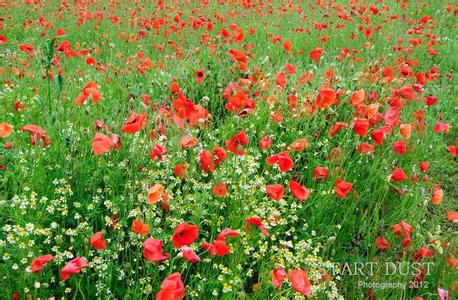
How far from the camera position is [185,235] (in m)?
1.67

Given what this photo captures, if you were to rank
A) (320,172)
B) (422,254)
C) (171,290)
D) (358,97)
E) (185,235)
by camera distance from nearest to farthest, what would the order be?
(171,290) < (185,235) < (422,254) < (320,172) < (358,97)

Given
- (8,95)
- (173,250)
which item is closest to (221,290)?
(173,250)

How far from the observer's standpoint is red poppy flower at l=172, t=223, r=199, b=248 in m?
1.65

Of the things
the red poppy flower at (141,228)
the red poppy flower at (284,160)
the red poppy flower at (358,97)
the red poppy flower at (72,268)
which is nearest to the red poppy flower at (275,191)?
the red poppy flower at (284,160)

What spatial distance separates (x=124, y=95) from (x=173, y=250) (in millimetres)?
1729

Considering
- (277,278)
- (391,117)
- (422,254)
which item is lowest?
(422,254)

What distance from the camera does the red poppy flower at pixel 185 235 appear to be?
1646mm

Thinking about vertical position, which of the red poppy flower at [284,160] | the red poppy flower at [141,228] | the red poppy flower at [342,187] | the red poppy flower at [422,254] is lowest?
the red poppy flower at [422,254]

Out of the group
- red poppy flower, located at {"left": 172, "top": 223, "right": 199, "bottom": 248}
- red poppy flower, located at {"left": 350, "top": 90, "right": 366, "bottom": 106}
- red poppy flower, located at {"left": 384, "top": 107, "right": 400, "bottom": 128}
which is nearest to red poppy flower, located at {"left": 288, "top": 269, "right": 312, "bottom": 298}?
red poppy flower, located at {"left": 172, "top": 223, "right": 199, "bottom": 248}

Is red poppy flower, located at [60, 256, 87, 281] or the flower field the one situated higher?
red poppy flower, located at [60, 256, 87, 281]

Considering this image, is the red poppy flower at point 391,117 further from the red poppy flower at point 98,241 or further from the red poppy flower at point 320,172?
the red poppy flower at point 98,241

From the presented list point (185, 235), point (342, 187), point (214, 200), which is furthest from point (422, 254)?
point (185, 235)

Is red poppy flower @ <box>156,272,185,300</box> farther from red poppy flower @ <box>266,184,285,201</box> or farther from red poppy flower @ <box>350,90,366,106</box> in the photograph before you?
red poppy flower @ <box>350,90,366,106</box>

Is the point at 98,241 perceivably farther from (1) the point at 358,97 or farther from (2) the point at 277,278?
(1) the point at 358,97
